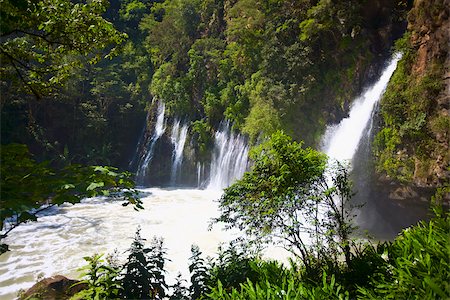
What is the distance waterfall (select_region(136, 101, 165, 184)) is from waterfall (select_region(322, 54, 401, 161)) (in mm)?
14563

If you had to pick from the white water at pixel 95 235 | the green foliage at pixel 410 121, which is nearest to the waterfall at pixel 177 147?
the white water at pixel 95 235

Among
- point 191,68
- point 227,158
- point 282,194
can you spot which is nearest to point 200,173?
point 227,158

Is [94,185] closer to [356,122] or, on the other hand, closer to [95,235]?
[95,235]

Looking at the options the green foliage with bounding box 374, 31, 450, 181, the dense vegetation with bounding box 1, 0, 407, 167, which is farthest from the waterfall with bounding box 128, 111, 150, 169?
the green foliage with bounding box 374, 31, 450, 181

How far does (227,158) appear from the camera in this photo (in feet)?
58.0

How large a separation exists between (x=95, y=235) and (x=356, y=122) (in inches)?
398

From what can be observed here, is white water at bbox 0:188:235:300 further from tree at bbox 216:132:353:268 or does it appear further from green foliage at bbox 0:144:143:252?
green foliage at bbox 0:144:143:252

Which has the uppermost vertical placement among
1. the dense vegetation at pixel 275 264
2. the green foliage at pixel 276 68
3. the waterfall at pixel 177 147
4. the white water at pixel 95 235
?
the green foliage at pixel 276 68

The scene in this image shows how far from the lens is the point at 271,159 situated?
15.8 ft

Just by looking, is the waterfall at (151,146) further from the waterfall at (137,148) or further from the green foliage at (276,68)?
the green foliage at (276,68)

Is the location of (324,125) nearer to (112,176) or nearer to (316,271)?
(316,271)

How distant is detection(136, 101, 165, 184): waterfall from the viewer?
23266mm

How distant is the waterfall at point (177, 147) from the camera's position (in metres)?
21.8

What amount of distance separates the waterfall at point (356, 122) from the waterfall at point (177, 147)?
38.4 ft
